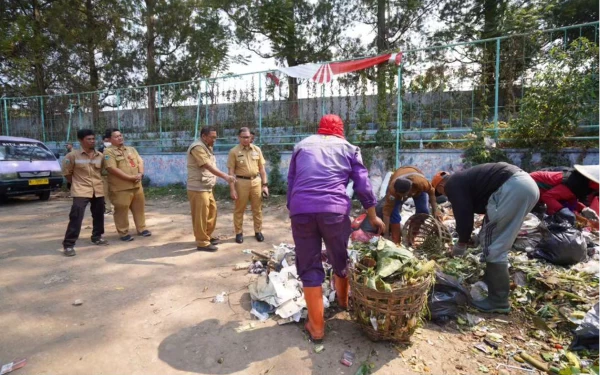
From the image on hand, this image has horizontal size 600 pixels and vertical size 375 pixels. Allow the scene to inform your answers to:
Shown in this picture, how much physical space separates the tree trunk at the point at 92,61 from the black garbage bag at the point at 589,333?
14052 millimetres

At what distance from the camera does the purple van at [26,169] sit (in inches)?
309

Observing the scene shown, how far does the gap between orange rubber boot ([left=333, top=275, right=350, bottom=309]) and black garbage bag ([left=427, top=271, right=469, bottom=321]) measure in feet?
2.16

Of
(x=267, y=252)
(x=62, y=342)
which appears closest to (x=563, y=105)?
(x=267, y=252)

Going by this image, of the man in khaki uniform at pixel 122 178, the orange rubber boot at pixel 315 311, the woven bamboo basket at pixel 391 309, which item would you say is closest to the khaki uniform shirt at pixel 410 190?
the woven bamboo basket at pixel 391 309

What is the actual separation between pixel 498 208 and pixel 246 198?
322 cm

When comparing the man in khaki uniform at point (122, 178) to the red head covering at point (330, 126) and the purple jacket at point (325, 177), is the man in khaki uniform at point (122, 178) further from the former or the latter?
the red head covering at point (330, 126)

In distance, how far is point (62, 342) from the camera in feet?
8.23

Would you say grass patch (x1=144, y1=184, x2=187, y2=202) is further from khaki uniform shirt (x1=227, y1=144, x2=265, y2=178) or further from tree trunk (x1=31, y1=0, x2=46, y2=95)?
tree trunk (x1=31, y1=0, x2=46, y2=95)

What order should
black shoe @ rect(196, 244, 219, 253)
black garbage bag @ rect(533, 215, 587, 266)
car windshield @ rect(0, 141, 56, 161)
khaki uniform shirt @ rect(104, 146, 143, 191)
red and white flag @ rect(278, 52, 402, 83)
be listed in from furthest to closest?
car windshield @ rect(0, 141, 56, 161) → red and white flag @ rect(278, 52, 402, 83) → khaki uniform shirt @ rect(104, 146, 143, 191) → black shoe @ rect(196, 244, 219, 253) → black garbage bag @ rect(533, 215, 587, 266)

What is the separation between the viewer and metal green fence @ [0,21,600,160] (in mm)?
6320

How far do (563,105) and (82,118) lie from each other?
14148 millimetres

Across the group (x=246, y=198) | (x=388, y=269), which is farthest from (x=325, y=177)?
(x=246, y=198)

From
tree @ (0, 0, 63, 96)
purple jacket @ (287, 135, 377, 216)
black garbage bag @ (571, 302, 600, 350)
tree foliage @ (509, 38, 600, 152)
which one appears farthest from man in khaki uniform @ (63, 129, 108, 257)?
tree @ (0, 0, 63, 96)

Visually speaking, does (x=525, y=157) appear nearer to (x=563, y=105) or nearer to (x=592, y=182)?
(x=563, y=105)
